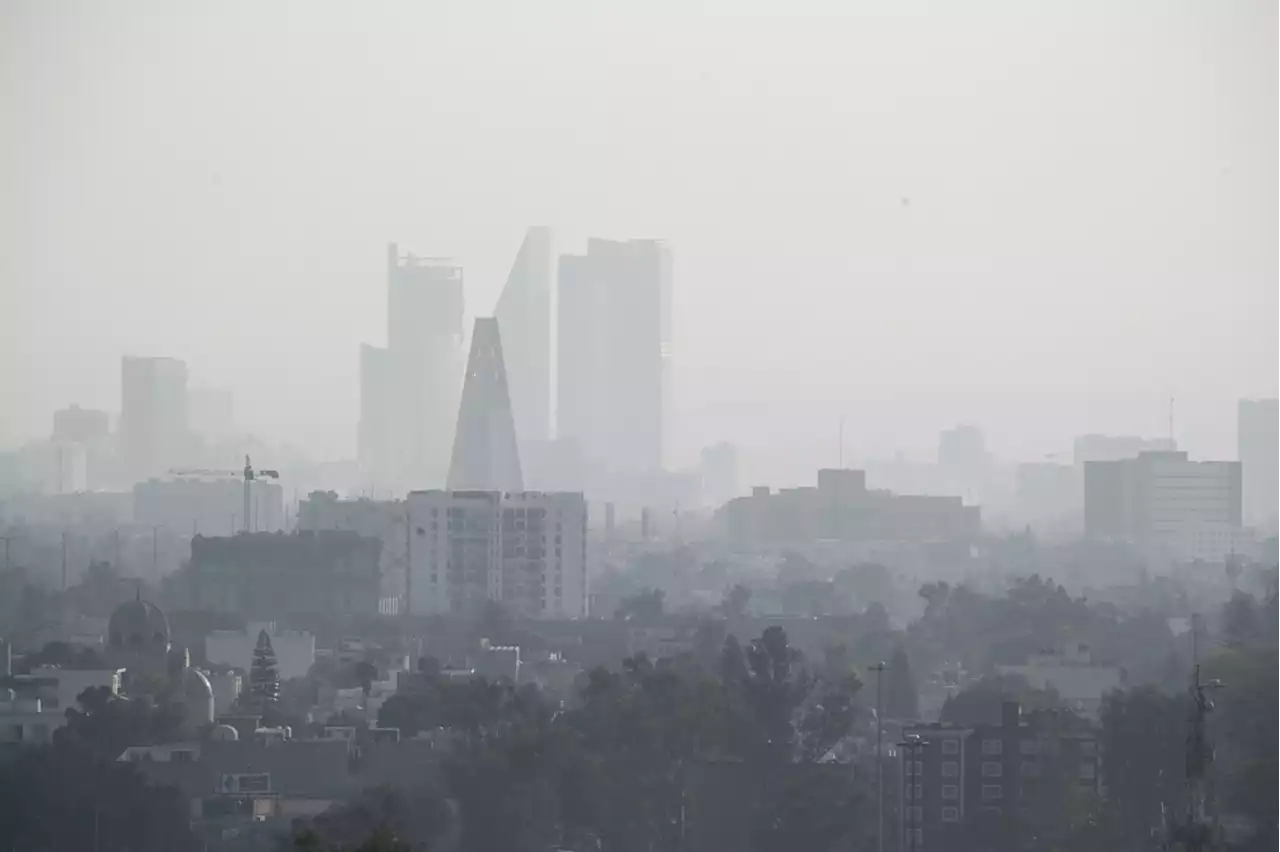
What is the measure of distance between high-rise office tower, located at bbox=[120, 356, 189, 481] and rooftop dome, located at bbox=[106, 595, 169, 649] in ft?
249

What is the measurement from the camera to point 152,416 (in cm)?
12712

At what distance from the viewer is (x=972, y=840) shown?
28.7m

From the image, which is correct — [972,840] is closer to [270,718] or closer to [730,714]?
[730,714]

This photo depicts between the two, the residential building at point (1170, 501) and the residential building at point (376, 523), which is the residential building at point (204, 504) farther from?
the residential building at point (1170, 501)

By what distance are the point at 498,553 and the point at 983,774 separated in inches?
1650

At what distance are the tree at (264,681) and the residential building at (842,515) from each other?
79.6m

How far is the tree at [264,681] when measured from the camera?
128ft

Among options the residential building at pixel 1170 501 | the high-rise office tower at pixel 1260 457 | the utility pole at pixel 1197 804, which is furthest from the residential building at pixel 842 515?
the utility pole at pixel 1197 804

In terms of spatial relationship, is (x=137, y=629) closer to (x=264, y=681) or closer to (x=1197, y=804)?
(x=264, y=681)

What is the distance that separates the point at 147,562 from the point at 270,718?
5040cm

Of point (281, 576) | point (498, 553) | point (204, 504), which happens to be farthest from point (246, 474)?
point (281, 576)

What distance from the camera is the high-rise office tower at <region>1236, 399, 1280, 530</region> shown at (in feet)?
449

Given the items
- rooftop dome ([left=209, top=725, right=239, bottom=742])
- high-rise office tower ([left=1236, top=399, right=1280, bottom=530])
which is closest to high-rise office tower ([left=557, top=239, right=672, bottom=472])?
high-rise office tower ([left=1236, top=399, right=1280, bottom=530])

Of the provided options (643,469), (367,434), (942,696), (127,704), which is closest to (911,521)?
(367,434)
